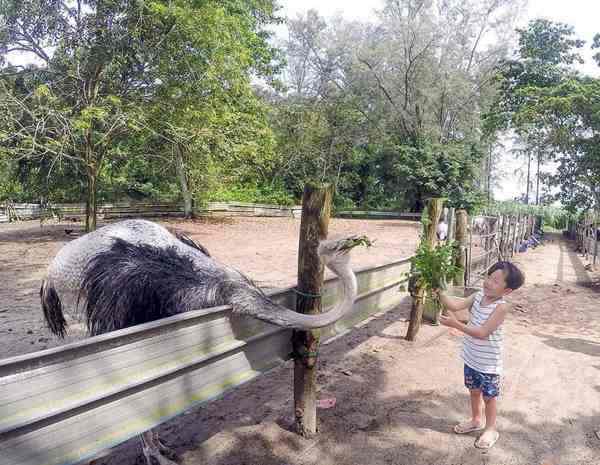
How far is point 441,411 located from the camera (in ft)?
11.8

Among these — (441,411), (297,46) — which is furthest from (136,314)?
(297,46)

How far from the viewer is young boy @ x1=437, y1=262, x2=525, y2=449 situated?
9.95ft

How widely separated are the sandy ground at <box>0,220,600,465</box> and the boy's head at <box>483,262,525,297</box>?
103cm

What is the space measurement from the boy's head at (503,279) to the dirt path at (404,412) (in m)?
1.03

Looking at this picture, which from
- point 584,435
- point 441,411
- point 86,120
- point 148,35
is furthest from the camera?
point 148,35

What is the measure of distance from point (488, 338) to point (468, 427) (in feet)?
2.20

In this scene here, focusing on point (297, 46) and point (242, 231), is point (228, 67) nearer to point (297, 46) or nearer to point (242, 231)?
point (242, 231)

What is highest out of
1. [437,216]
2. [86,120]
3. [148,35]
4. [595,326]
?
[148,35]

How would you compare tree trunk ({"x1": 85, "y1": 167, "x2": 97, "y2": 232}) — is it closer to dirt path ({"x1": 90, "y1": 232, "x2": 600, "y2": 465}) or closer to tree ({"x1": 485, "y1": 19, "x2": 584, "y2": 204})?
dirt path ({"x1": 90, "y1": 232, "x2": 600, "y2": 465})

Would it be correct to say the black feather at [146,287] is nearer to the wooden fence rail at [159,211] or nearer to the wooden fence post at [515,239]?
the wooden fence post at [515,239]

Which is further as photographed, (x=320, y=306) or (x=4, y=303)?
(x=4, y=303)

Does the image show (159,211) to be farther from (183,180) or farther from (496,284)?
(496,284)

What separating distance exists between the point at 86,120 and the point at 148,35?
2690 mm

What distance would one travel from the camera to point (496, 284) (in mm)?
3074
